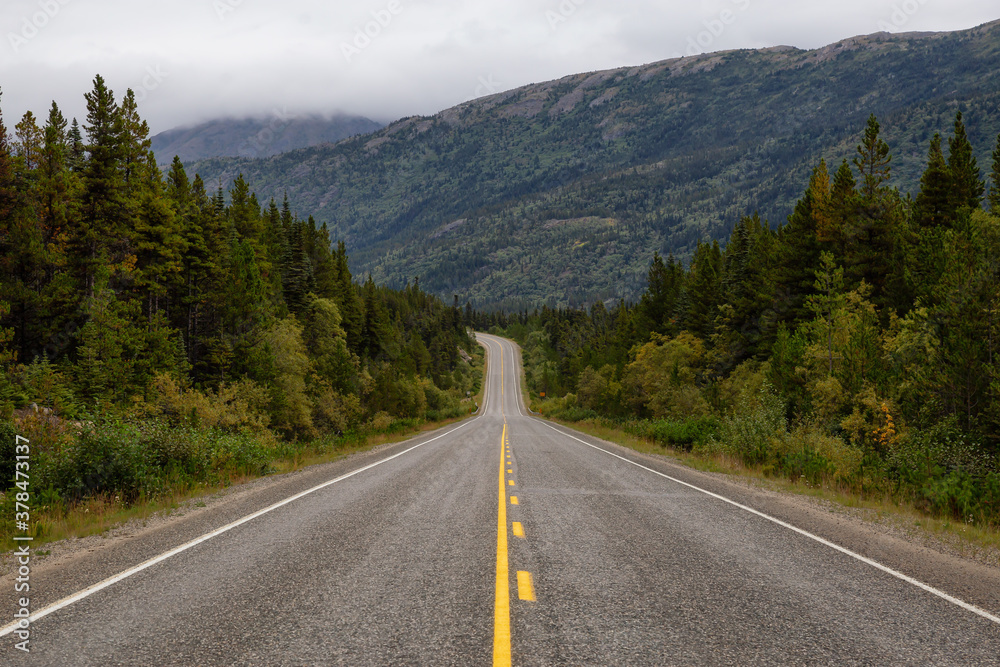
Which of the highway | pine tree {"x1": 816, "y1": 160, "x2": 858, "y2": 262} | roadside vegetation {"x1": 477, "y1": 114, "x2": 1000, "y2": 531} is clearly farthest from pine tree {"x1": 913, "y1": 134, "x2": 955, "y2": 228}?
the highway

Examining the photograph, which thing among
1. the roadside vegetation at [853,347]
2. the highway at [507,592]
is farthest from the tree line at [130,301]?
the roadside vegetation at [853,347]

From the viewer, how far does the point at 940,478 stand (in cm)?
1245

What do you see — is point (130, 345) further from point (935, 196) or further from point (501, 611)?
point (935, 196)

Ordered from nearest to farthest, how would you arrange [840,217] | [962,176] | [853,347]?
[853,347], [962,176], [840,217]

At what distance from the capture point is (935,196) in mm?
31453

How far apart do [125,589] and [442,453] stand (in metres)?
18.0

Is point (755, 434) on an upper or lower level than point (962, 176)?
lower

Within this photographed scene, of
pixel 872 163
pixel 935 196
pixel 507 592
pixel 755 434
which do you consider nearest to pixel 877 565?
pixel 507 592

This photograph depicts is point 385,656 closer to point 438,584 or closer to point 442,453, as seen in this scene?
point 438,584

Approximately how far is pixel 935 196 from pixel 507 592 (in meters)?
37.4

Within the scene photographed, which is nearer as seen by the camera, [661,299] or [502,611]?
[502,611]

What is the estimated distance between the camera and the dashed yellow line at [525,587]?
18.3ft

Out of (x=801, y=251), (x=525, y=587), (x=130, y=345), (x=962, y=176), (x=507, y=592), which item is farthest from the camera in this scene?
Answer: (x=801, y=251)

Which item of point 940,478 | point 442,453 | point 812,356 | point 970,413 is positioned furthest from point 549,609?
point 812,356
